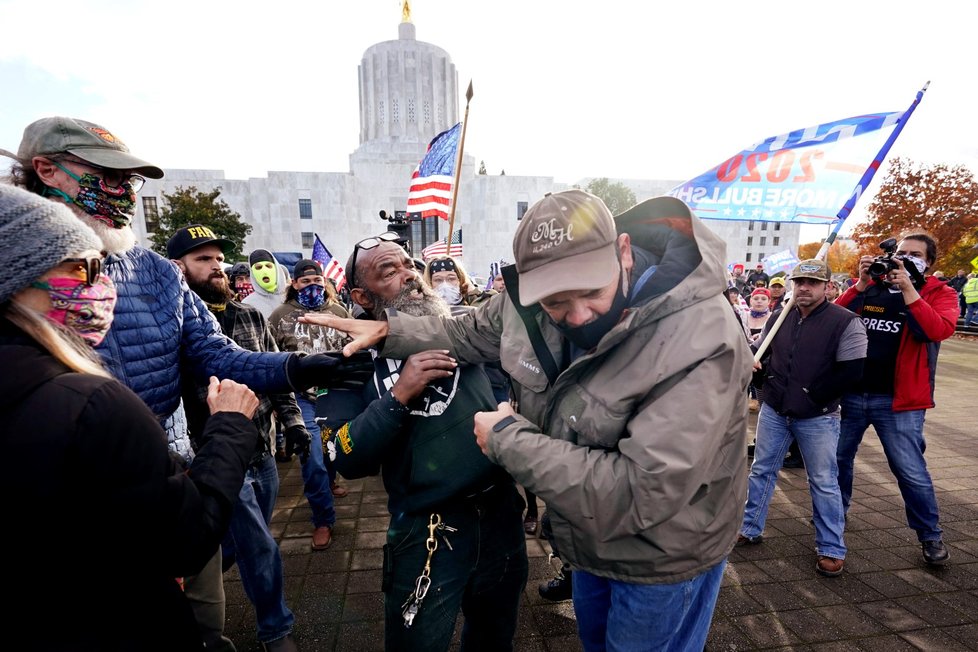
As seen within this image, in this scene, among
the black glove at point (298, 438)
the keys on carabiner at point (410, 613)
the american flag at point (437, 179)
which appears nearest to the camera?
the keys on carabiner at point (410, 613)

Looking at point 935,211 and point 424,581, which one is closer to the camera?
point 424,581

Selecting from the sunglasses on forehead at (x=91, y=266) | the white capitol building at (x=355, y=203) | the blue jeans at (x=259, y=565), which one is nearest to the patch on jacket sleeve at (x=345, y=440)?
the sunglasses on forehead at (x=91, y=266)

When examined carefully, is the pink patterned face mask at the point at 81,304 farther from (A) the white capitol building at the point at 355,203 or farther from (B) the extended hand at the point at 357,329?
(A) the white capitol building at the point at 355,203

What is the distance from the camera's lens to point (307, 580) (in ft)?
11.9

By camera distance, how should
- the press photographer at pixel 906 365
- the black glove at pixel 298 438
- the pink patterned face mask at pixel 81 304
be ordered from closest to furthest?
the pink patterned face mask at pixel 81 304, the black glove at pixel 298 438, the press photographer at pixel 906 365

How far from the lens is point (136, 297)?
2.07 m

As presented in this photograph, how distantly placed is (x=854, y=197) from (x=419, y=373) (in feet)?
16.0

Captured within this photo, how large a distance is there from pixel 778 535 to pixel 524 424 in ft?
12.9

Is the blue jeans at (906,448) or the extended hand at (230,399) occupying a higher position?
the extended hand at (230,399)

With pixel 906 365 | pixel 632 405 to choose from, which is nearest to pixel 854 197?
pixel 906 365

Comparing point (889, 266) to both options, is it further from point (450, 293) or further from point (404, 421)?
point (450, 293)

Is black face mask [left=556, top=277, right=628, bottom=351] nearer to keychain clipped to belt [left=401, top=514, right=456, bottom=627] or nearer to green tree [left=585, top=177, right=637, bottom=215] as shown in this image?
keychain clipped to belt [left=401, top=514, right=456, bottom=627]

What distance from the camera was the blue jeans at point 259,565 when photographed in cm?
269

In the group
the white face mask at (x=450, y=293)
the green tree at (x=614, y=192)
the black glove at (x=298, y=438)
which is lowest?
the black glove at (x=298, y=438)
